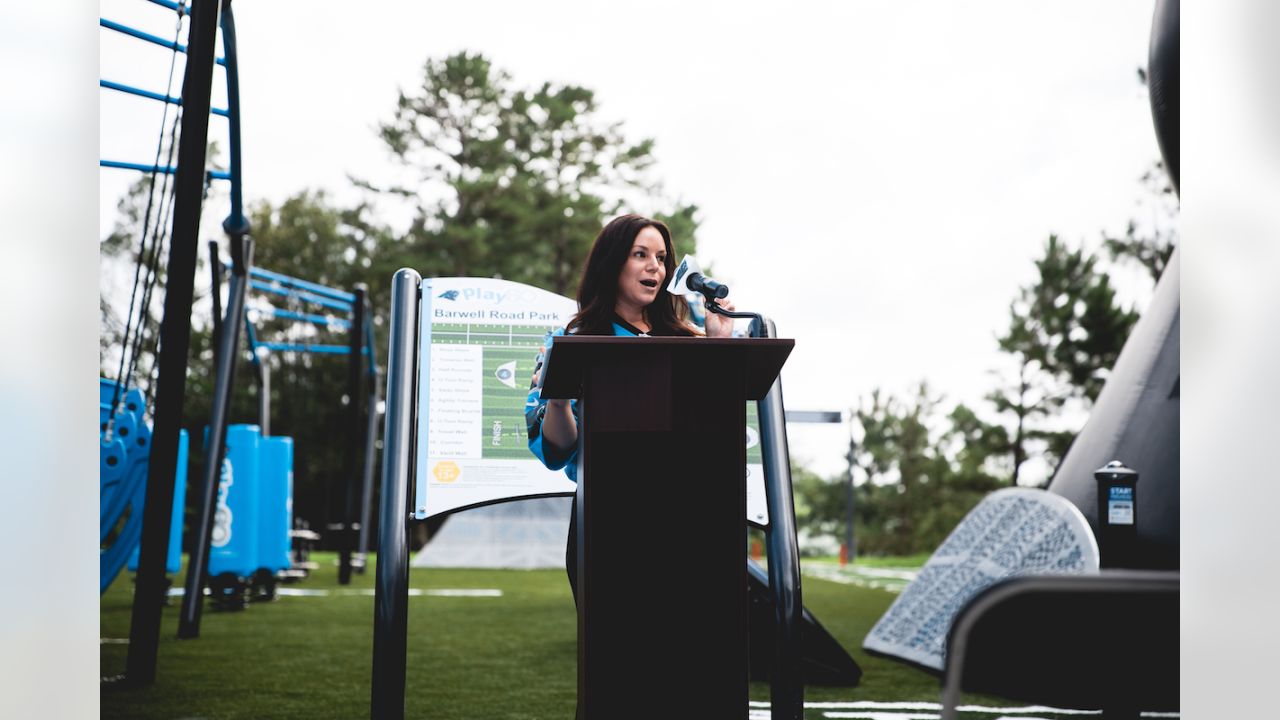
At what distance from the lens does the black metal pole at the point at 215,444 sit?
17.7 ft

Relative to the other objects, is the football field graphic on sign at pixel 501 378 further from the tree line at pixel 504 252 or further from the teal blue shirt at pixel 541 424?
the tree line at pixel 504 252

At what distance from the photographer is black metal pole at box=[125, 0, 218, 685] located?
3.77m

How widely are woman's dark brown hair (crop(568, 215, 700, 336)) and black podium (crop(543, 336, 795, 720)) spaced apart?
0.57m

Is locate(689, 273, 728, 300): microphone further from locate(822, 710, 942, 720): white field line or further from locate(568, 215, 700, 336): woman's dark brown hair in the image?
locate(822, 710, 942, 720): white field line

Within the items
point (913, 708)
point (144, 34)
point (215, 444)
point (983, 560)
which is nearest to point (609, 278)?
point (913, 708)

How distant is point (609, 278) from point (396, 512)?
72 cm

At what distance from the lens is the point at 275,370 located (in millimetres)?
27281

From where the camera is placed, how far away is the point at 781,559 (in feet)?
8.40

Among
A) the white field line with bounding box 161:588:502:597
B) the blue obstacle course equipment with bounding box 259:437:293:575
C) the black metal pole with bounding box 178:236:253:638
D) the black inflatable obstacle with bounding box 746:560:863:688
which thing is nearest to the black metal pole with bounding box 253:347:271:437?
the blue obstacle course equipment with bounding box 259:437:293:575

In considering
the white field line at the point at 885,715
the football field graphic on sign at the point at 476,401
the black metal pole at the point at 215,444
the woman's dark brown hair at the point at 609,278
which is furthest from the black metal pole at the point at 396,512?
the black metal pole at the point at 215,444

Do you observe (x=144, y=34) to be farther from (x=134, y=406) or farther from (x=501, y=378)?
(x=501, y=378)
